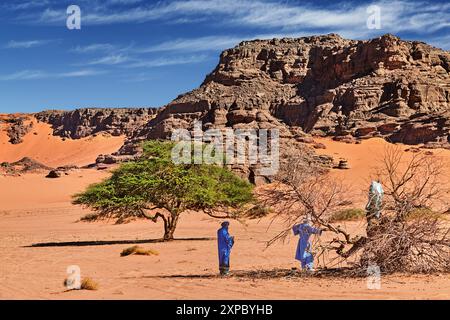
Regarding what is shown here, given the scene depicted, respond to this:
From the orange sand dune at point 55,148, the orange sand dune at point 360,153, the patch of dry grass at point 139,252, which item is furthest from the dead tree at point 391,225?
the orange sand dune at point 55,148

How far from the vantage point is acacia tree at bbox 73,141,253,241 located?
21734 mm

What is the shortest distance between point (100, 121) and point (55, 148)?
11.6 metres

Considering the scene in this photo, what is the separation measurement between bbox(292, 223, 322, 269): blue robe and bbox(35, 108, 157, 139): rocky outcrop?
106716 millimetres

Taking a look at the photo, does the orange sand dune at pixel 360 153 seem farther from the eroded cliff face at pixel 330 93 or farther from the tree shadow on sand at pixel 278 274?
the tree shadow on sand at pixel 278 274

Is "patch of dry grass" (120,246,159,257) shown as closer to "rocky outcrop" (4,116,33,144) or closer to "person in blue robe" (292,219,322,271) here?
"person in blue robe" (292,219,322,271)

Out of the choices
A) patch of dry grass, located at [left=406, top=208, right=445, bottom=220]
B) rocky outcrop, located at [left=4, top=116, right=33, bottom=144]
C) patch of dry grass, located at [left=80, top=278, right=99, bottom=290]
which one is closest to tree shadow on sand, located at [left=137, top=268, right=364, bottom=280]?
patch of dry grass, located at [left=406, top=208, right=445, bottom=220]

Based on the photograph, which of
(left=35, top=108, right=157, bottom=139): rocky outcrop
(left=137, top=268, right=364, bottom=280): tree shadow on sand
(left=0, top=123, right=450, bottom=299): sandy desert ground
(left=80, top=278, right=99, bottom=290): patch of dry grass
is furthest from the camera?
(left=35, top=108, right=157, bottom=139): rocky outcrop

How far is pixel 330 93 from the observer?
71750 mm

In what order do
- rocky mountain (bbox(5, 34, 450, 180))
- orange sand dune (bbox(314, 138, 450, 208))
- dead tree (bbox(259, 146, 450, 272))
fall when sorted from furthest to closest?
rocky mountain (bbox(5, 34, 450, 180))
orange sand dune (bbox(314, 138, 450, 208))
dead tree (bbox(259, 146, 450, 272))

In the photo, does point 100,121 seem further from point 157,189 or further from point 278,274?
point 278,274

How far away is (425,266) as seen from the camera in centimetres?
Answer: 1125

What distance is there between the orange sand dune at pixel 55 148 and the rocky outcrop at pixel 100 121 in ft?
9.21

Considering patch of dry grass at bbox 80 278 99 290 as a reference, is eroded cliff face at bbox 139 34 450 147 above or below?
above
